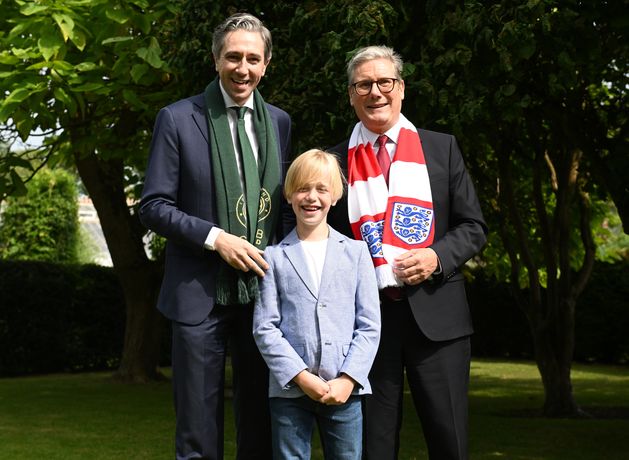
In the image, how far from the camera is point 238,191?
346 cm

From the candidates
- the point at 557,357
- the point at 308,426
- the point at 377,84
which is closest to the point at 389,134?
the point at 377,84

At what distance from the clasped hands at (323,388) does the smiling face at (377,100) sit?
3.29 ft

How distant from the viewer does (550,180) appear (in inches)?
448

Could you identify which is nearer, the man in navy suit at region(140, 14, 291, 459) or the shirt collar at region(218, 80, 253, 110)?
the man in navy suit at region(140, 14, 291, 459)

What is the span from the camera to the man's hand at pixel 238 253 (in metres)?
3.32

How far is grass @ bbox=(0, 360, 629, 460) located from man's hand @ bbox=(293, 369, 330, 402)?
14.8 ft

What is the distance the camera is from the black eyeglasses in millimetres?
3541

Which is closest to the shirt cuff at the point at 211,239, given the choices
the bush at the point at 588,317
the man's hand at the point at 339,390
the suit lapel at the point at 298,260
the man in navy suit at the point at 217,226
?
the man in navy suit at the point at 217,226

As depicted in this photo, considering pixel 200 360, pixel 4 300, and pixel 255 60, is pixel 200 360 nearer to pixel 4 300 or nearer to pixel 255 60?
pixel 255 60

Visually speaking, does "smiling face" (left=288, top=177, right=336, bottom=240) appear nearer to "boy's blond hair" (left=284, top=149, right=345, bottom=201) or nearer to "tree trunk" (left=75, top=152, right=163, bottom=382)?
"boy's blond hair" (left=284, top=149, right=345, bottom=201)

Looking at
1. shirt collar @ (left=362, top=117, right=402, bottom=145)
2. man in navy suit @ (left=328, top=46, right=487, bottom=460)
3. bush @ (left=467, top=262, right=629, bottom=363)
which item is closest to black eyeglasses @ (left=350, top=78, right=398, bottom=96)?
man in navy suit @ (left=328, top=46, right=487, bottom=460)

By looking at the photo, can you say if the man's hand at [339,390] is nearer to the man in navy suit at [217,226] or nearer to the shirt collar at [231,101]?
the man in navy suit at [217,226]

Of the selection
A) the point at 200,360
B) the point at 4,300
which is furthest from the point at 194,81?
the point at 4,300

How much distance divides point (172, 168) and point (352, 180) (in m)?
0.68
